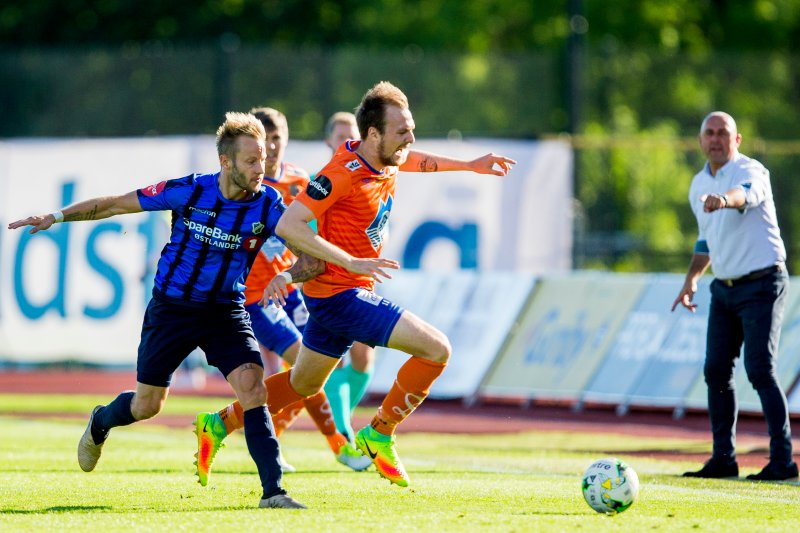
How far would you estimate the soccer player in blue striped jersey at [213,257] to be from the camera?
786 cm

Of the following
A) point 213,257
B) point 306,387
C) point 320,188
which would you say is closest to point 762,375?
point 306,387

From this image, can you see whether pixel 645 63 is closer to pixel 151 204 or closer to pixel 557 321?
pixel 557 321

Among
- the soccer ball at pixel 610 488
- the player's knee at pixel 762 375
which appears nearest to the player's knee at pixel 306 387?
the soccer ball at pixel 610 488

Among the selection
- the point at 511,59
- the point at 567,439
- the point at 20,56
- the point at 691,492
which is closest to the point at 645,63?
the point at 511,59

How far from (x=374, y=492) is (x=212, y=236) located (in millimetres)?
1797

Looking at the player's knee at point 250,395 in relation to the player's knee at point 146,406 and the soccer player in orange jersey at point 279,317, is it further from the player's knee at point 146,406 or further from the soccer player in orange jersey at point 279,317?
the soccer player in orange jersey at point 279,317

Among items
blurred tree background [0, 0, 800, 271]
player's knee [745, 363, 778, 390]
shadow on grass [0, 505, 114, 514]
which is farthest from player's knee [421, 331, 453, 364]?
blurred tree background [0, 0, 800, 271]

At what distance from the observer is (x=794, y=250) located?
75.3 ft

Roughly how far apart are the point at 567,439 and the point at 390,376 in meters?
4.31

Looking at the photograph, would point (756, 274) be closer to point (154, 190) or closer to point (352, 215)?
point (352, 215)

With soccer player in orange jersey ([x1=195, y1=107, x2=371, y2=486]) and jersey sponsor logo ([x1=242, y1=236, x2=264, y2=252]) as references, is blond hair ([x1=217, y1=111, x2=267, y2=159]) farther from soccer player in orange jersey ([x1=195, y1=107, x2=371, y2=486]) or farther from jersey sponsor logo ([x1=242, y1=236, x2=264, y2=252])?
soccer player in orange jersey ([x1=195, y1=107, x2=371, y2=486])

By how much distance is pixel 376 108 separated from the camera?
8.22 m

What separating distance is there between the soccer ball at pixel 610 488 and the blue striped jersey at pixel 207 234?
2214mm

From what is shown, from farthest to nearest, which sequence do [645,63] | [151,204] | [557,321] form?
[645,63] → [557,321] → [151,204]
